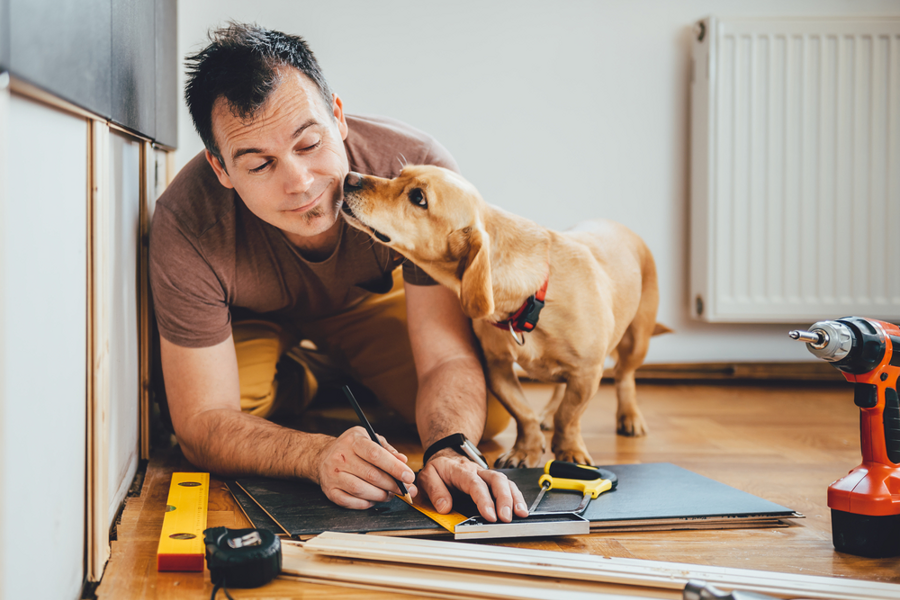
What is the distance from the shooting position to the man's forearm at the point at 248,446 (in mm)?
1284

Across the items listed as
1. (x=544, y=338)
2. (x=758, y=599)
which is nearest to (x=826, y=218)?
(x=544, y=338)

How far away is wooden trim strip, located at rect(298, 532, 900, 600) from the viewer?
0.88m

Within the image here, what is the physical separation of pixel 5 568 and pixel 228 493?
685mm

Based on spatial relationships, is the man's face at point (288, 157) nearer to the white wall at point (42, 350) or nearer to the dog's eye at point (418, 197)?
the dog's eye at point (418, 197)

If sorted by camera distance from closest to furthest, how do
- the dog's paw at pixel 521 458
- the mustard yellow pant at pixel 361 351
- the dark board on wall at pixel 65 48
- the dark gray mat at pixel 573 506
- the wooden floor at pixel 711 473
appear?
1. the dark board on wall at pixel 65 48
2. the wooden floor at pixel 711 473
3. the dark gray mat at pixel 573 506
4. the dog's paw at pixel 521 458
5. the mustard yellow pant at pixel 361 351

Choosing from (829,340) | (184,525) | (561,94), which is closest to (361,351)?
(184,525)

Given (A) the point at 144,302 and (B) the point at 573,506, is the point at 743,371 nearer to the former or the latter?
(B) the point at 573,506

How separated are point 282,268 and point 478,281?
497mm

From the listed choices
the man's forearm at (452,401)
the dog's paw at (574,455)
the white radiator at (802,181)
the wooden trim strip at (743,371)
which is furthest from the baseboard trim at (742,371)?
the man's forearm at (452,401)

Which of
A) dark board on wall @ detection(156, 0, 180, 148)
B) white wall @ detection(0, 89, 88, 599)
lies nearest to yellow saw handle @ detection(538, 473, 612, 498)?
white wall @ detection(0, 89, 88, 599)

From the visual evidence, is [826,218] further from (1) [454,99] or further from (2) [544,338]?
(2) [544,338]

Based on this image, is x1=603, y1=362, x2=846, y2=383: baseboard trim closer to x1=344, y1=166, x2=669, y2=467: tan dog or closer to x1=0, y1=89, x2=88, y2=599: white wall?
x1=344, y1=166, x2=669, y2=467: tan dog

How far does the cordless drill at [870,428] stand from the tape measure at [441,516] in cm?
57

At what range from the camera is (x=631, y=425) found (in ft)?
6.43
